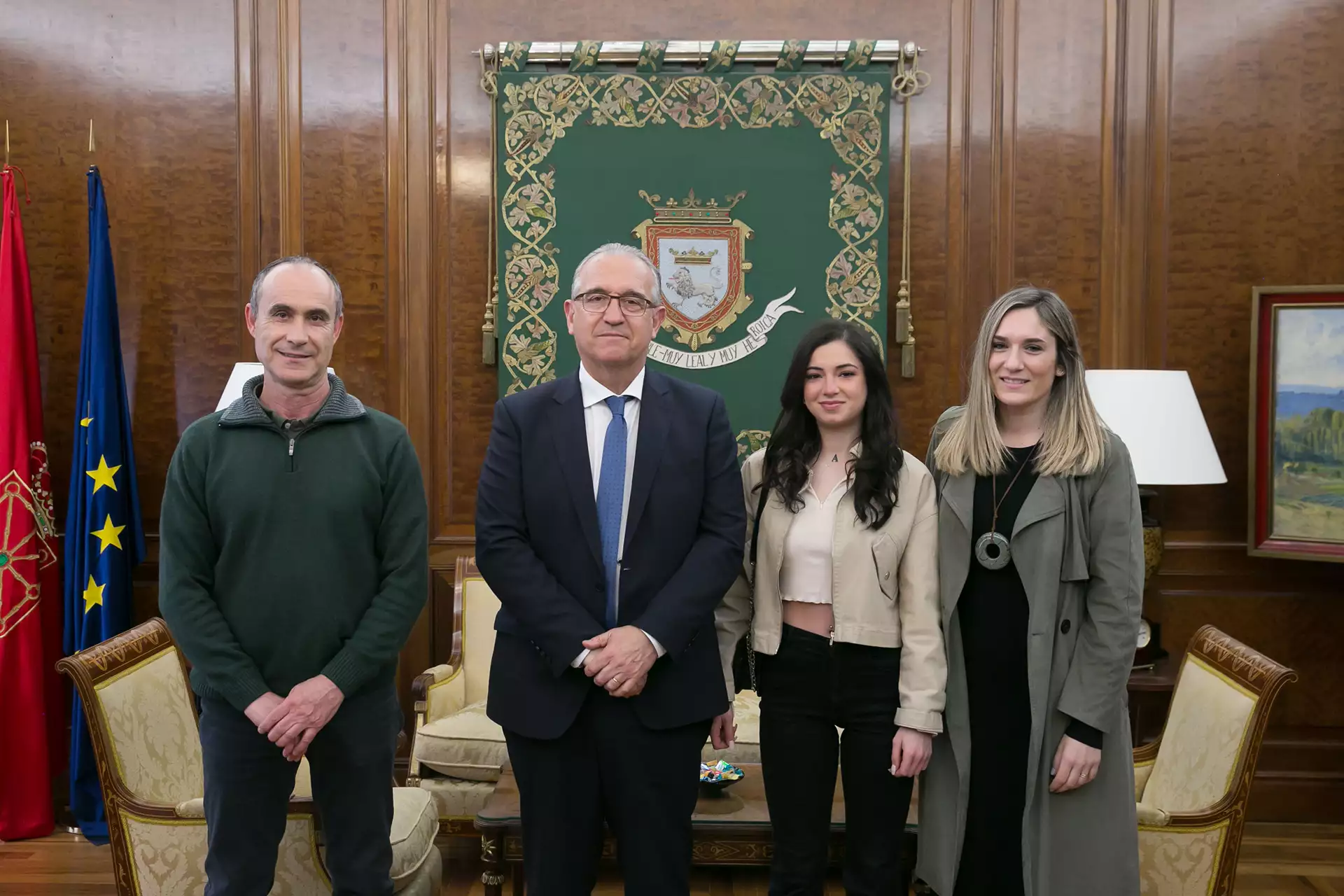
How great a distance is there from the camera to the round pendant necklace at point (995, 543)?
193 cm

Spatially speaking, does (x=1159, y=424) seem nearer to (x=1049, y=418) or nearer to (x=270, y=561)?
(x=1049, y=418)

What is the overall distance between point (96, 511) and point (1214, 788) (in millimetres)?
3600

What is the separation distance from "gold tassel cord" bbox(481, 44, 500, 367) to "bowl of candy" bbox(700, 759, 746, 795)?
1.88 metres

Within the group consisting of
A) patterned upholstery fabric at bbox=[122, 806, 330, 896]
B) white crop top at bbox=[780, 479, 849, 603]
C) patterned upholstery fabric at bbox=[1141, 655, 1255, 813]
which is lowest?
patterned upholstery fabric at bbox=[122, 806, 330, 896]

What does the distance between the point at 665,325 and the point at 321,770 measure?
234 centimetres

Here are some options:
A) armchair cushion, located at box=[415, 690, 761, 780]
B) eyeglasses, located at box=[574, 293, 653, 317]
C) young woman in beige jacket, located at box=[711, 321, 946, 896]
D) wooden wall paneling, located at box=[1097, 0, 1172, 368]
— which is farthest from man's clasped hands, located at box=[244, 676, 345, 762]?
wooden wall paneling, located at box=[1097, 0, 1172, 368]

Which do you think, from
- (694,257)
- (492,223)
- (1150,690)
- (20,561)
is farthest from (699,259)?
(20,561)

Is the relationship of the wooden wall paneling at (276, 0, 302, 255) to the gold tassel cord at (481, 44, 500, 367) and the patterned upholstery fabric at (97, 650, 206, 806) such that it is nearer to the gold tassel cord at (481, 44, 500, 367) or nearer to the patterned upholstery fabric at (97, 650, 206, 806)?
the gold tassel cord at (481, 44, 500, 367)

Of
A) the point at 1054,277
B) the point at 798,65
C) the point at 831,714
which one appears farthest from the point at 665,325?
the point at 831,714

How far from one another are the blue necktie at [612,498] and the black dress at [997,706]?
0.68m

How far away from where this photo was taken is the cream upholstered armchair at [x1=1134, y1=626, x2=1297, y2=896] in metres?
2.33

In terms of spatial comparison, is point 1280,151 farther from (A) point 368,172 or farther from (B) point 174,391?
(B) point 174,391

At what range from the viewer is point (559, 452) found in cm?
191

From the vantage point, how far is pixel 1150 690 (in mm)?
3213
